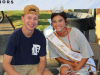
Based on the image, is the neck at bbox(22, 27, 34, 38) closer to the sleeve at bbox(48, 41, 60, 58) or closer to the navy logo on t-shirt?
the navy logo on t-shirt

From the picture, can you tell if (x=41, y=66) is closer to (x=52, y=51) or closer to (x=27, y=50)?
(x=27, y=50)

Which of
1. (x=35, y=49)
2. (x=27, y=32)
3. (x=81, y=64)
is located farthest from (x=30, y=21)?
(x=81, y=64)

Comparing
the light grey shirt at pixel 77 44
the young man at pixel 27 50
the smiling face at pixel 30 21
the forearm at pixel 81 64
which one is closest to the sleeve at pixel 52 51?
the light grey shirt at pixel 77 44

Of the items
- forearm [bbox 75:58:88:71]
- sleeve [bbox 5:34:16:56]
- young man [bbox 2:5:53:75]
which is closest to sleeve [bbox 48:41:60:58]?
young man [bbox 2:5:53:75]

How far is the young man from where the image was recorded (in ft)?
6.72

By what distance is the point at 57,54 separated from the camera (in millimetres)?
2490

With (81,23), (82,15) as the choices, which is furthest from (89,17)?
(82,15)

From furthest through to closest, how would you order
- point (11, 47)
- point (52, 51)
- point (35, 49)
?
point (52, 51) → point (35, 49) → point (11, 47)

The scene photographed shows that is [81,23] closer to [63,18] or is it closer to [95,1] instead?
[95,1]

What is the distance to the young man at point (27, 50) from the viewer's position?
2.05 m

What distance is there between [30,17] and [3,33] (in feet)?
12.8

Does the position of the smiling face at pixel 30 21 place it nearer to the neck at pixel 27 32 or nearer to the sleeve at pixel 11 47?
the neck at pixel 27 32

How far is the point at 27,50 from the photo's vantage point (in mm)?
2150

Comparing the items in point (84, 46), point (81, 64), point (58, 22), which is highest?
point (58, 22)
